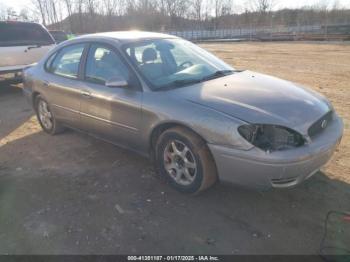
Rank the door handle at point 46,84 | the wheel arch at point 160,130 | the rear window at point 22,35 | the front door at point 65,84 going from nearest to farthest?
the wheel arch at point 160,130 < the front door at point 65,84 < the door handle at point 46,84 < the rear window at point 22,35

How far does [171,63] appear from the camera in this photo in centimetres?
410

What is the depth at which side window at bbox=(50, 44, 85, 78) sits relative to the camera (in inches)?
179

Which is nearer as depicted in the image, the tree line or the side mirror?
the side mirror

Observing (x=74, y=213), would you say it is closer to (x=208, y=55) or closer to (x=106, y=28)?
(x=208, y=55)

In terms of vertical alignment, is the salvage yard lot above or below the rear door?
below

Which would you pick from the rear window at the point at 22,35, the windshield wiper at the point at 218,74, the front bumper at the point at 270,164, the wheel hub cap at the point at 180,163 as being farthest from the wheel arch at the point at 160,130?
the rear window at the point at 22,35

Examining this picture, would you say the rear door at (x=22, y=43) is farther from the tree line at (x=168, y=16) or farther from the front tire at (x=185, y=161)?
the tree line at (x=168, y=16)

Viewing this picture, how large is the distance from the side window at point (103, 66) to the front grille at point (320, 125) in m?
2.04

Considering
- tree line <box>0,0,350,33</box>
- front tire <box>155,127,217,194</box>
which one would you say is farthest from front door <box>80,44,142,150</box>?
tree line <box>0,0,350,33</box>

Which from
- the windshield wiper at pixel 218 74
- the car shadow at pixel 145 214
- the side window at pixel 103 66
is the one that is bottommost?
the car shadow at pixel 145 214

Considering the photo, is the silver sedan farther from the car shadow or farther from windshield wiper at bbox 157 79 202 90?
the car shadow

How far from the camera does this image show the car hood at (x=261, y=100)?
302 centimetres

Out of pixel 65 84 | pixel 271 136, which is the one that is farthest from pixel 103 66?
pixel 271 136

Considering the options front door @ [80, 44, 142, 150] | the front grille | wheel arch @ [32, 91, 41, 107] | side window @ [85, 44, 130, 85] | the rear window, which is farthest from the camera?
the rear window
